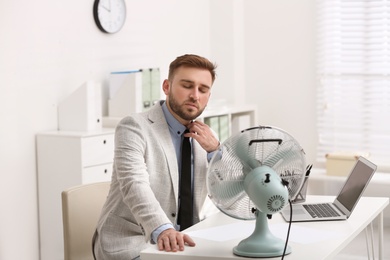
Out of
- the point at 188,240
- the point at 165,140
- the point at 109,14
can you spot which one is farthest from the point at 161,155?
the point at 109,14

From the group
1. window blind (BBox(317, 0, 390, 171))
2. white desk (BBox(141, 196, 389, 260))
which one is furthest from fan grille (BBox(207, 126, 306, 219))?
window blind (BBox(317, 0, 390, 171))

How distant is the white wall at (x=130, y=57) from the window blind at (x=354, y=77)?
0.50ft

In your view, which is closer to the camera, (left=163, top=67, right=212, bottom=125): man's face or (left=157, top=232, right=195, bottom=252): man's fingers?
(left=157, top=232, right=195, bottom=252): man's fingers

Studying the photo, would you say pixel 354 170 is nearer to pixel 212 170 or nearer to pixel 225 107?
pixel 212 170


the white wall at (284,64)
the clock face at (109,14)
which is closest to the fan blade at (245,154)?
the clock face at (109,14)

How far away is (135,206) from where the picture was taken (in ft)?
8.41

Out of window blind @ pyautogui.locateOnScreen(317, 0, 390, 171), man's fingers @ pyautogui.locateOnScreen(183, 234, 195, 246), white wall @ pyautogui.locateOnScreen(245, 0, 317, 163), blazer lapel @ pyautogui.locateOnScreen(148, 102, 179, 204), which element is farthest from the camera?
white wall @ pyautogui.locateOnScreen(245, 0, 317, 163)

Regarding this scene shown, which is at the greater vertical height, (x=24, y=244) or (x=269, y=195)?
(x=269, y=195)

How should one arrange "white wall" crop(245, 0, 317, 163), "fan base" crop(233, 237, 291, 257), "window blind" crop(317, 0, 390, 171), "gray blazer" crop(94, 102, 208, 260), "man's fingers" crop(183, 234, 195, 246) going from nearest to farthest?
"fan base" crop(233, 237, 291, 257) → "man's fingers" crop(183, 234, 195, 246) → "gray blazer" crop(94, 102, 208, 260) → "window blind" crop(317, 0, 390, 171) → "white wall" crop(245, 0, 317, 163)

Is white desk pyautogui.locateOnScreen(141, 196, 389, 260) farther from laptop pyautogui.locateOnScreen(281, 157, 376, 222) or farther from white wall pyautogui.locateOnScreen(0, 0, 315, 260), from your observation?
white wall pyautogui.locateOnScreen(0, 0, 315, 260)

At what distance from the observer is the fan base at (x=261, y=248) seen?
231 cm

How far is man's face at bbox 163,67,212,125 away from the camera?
9.20ft

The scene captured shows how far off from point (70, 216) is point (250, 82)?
338cm

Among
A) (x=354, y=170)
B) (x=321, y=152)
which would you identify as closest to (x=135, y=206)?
(x=354, y=170)
